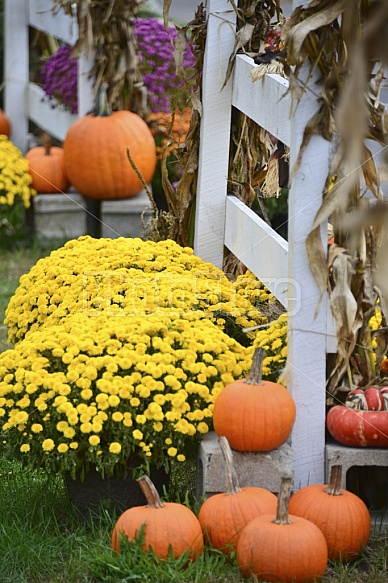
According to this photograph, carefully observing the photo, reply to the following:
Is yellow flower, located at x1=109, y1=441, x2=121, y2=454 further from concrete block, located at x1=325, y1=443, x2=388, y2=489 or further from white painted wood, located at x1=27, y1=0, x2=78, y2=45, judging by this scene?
white painted wood, located at x1=27, y1=0, x2=78, y2=45

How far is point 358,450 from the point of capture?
2.28 m

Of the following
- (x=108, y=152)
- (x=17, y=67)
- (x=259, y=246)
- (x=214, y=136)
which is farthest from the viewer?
(x=17, y=67)

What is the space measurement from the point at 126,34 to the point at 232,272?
2982 millimetres

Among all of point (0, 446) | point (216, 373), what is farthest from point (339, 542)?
point (0, 446)

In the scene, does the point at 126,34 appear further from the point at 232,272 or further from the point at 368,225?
the point at 368,225

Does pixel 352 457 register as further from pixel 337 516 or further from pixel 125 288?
pixel 125 288

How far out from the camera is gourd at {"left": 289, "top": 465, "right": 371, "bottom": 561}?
2.15 metres

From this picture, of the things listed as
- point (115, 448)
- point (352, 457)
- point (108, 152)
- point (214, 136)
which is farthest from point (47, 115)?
point (352, 457)

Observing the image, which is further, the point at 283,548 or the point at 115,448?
the point at 115,448

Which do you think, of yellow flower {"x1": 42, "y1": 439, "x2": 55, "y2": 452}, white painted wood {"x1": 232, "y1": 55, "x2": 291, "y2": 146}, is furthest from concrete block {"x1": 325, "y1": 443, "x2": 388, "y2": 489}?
white painted wood {"x1": 232, "y1": 55, "x2": 291, "y2": 146}

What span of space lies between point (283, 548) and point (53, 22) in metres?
5.59

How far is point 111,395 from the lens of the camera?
7.58 feet

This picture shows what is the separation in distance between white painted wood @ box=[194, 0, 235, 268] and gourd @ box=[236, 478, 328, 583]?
61.5 inches

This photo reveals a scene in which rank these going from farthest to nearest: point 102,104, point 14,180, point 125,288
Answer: point 14,180, point 102,104, point 125,288
